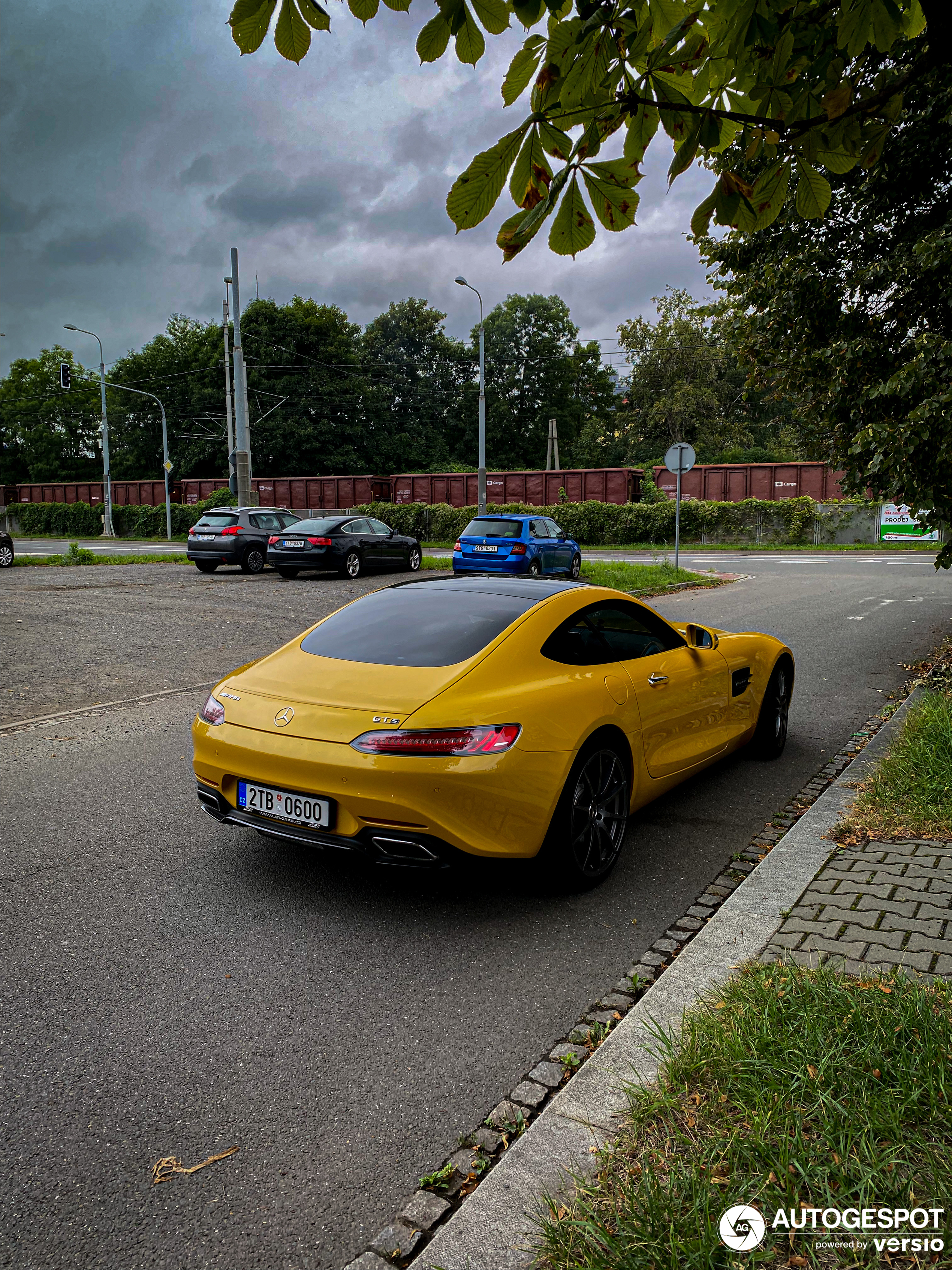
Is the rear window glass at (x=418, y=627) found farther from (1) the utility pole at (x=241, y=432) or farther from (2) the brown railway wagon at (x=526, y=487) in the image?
(2) the brown railway wagon at (x=526, y=487)

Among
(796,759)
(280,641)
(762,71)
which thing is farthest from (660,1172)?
(280,641)

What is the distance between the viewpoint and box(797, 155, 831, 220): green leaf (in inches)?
110

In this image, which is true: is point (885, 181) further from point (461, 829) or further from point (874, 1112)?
point (874, 1112)

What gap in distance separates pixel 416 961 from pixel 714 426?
6258cm

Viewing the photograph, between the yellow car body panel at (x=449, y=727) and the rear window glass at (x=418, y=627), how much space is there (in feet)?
0.25

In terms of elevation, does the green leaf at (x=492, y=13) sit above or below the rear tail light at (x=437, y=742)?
above

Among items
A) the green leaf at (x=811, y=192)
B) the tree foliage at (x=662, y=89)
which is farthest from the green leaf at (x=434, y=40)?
the green leaf at (x=811, y=192)

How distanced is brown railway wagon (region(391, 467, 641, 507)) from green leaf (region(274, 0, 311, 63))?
1427 inches

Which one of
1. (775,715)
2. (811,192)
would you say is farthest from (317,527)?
(811,192)

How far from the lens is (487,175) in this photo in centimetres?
250

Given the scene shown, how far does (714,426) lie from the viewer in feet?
203

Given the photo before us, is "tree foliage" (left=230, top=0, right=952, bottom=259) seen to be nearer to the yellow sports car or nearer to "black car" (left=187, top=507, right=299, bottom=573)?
the yellow sports car

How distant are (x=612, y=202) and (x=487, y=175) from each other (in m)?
0.38

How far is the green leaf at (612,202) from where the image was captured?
8.51ft
